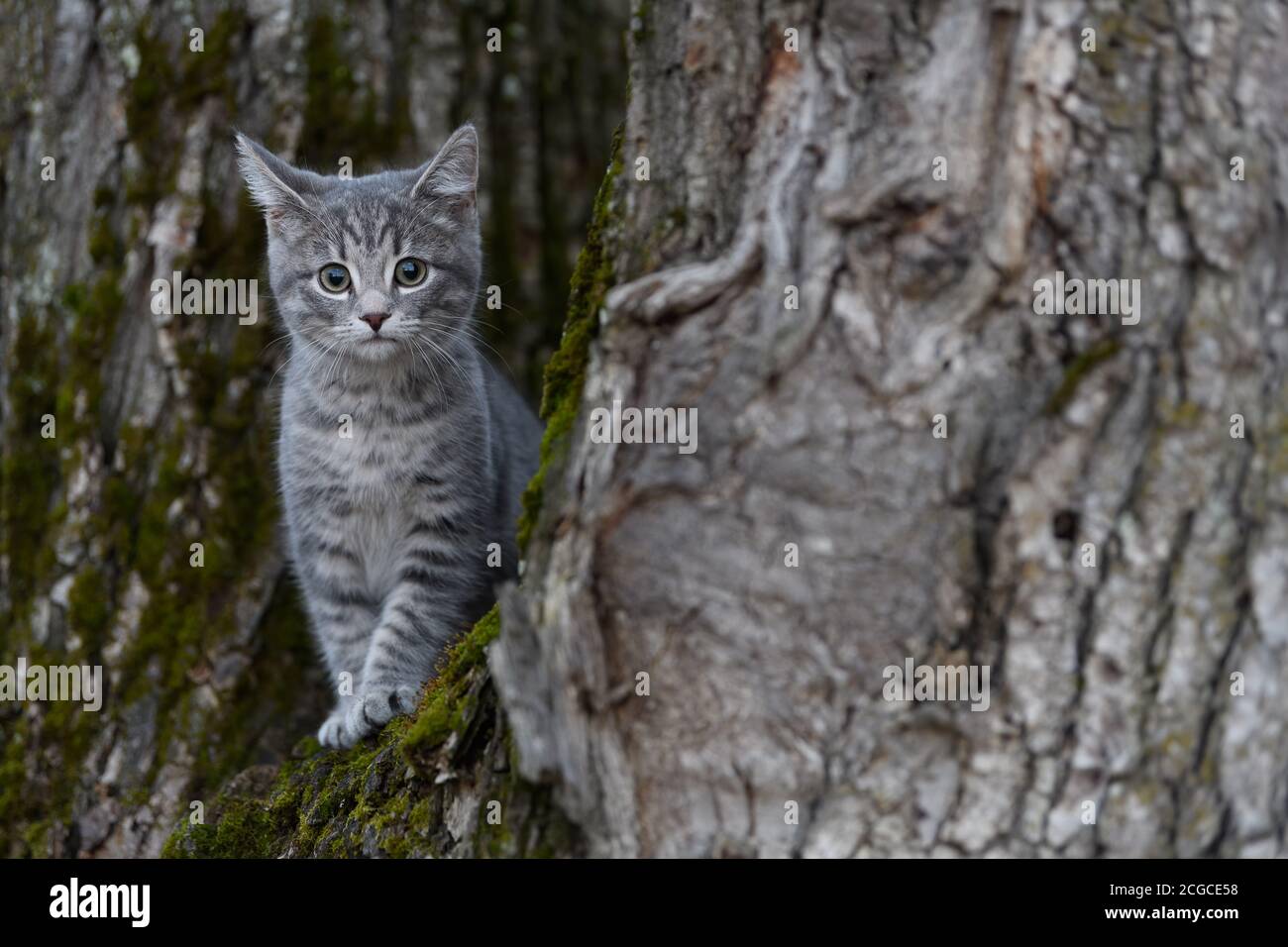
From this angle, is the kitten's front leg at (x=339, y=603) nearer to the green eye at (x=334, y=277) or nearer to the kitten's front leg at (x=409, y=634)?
the kitten's front leg at (x=409, y=634)

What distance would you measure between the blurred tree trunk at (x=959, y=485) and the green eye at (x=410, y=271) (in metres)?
1.97

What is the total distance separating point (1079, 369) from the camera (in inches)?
82.3

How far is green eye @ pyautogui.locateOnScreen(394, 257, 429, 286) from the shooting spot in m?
4.03

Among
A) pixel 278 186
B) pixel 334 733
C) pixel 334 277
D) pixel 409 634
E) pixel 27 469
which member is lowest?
pixel 334 733

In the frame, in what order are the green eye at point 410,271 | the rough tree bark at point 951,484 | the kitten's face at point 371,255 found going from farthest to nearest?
the green eye at point 410,271, the kitten's face at point 371,255, the rough tree bark at point 951,484

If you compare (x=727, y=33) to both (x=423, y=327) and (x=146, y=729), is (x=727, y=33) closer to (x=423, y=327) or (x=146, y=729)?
(x=423, y=327)

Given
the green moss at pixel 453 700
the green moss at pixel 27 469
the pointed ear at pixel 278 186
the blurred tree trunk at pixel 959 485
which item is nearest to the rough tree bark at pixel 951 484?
the blurred tree trunk at pixel 959 485

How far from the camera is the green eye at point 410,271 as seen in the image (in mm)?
4031

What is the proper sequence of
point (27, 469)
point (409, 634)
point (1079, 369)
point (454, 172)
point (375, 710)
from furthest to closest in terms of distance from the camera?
point (27, 469) < point (454, 172) < point (409, 634) < point (375, 710) < point (1079, 369)

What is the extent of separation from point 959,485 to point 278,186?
8.98 ft

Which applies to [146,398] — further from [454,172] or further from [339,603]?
[454,172]

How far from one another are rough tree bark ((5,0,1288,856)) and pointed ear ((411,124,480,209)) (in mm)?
1967

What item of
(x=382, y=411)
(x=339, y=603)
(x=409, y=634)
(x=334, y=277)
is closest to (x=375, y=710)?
(x=409, y=634)
